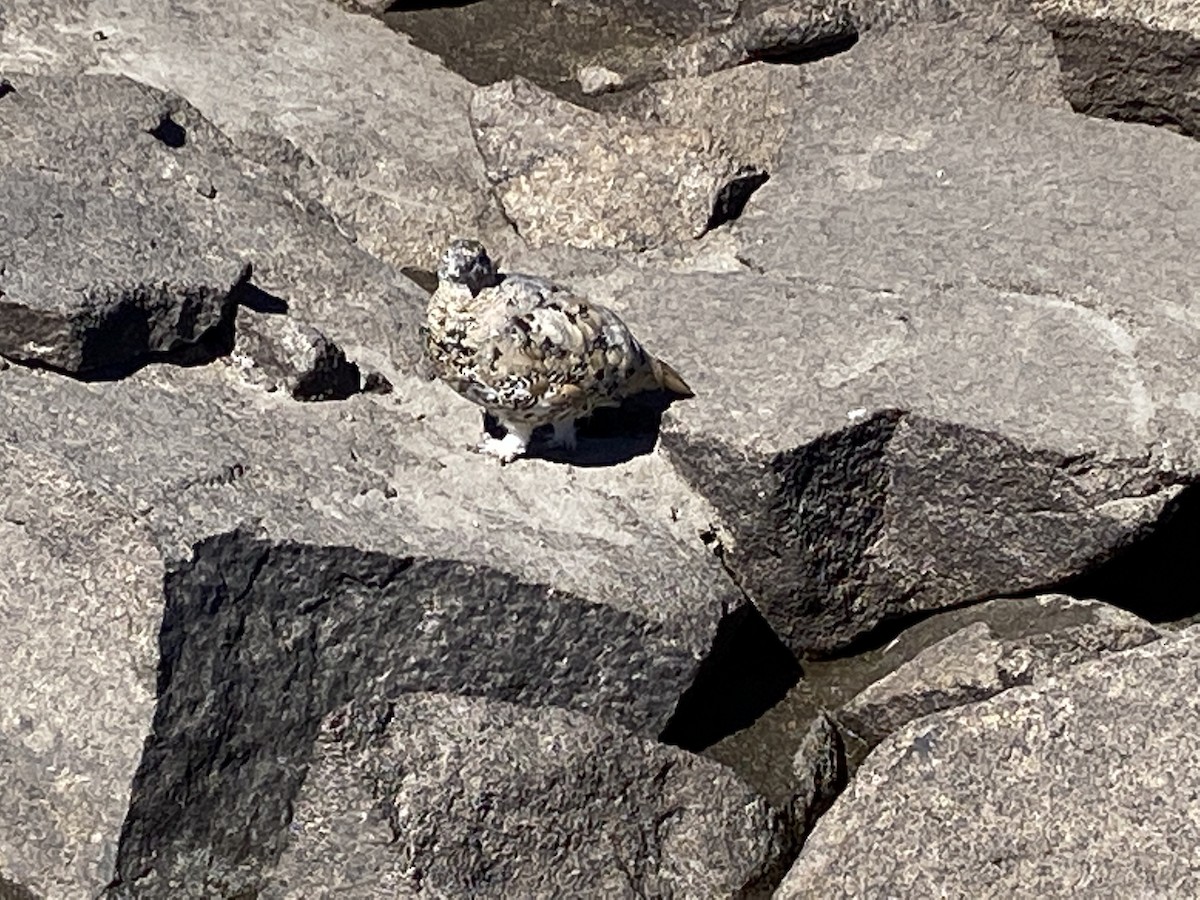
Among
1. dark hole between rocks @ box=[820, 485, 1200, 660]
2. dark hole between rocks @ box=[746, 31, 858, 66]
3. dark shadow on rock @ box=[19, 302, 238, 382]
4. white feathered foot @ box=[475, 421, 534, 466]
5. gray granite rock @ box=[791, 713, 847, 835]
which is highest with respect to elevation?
dark hole between rocks @ box=[746, 31, 858, 66]

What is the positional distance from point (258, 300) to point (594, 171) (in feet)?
3.41

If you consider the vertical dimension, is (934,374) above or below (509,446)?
above

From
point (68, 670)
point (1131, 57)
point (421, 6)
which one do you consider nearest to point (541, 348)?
point (68, 670)

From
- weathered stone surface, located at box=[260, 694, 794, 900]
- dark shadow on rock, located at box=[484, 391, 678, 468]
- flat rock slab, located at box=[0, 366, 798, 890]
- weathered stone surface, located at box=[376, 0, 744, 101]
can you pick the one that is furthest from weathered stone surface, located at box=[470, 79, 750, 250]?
weathered stone surface, located at box=[260, 694, 794, 900]

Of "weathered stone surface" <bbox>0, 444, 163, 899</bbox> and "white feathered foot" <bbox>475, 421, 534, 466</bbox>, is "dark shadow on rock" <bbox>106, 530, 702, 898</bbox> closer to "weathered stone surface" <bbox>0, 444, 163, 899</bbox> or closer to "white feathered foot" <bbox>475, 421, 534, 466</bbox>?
"weathered stone surface" <bbox>0, 444, 163, 899</bbox>

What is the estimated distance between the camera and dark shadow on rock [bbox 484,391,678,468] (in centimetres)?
479

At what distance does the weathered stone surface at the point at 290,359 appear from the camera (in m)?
4.73

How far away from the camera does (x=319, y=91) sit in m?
5.84

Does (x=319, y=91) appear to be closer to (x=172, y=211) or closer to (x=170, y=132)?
(x=170, y=132)

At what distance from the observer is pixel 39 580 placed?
439 cm

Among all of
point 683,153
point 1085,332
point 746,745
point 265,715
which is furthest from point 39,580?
point 1085,332

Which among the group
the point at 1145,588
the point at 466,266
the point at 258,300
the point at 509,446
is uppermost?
the point at 466,266

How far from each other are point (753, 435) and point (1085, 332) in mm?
850

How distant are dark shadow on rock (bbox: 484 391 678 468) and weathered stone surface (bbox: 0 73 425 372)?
0.42m
